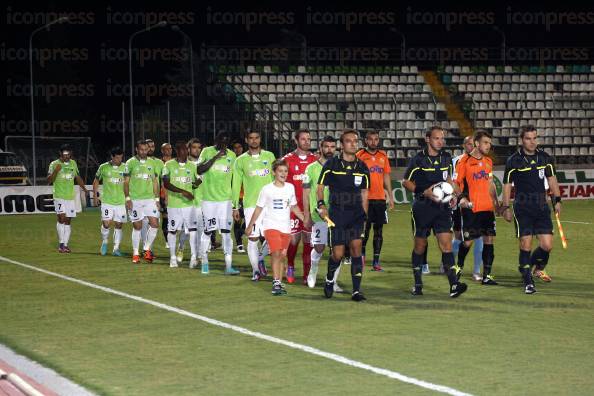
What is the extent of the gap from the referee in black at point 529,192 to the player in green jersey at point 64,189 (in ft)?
33.0

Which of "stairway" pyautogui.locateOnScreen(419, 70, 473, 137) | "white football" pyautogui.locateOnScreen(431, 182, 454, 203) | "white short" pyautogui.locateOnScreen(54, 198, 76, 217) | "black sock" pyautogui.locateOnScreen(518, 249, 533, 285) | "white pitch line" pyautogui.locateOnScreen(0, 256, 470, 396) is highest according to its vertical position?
"stairway" pyautogui.locateOnScreen(419, 70, 473, 137)

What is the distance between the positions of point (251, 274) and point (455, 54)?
115 feet

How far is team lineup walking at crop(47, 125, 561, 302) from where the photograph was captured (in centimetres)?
1267

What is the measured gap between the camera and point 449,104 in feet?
140

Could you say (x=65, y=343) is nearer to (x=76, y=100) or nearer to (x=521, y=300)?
(x=521, y=300)

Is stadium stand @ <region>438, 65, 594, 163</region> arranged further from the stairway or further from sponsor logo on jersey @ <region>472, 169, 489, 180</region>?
sponsor logo on jersey @ <region>472, 169, 489, 180</region>

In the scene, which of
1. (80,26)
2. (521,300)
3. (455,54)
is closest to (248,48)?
(455,54)

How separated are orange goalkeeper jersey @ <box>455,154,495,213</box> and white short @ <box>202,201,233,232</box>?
Answer: 3743 mm

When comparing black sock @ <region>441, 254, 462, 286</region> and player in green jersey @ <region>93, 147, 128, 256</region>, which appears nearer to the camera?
black sock @ <region>441, 254, 462, 286</region>

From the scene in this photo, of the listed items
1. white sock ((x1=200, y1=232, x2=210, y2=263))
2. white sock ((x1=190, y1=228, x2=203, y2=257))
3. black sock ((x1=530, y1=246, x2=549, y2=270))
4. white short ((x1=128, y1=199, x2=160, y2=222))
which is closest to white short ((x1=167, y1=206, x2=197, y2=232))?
white sock ((x1=190, y1=228, x2=203, y2=257))

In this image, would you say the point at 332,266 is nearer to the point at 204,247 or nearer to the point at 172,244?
the point at 204,247

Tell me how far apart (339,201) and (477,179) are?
2.63 m

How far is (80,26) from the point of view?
240ft

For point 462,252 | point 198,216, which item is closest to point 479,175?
point 462,252
